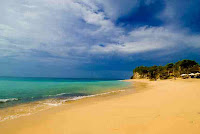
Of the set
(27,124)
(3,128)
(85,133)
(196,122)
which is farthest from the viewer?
(27,124)

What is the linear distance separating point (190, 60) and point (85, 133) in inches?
2734

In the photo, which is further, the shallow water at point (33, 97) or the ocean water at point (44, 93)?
the ocean water at point (44, 93)

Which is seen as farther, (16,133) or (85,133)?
(16,133)

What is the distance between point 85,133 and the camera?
368 cm

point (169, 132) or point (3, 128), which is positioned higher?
point (169, 132)

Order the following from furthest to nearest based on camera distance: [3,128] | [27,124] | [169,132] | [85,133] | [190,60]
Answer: [190,60], [27,124], [3,128], [85,133], [169,132]

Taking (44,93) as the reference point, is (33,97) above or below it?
above

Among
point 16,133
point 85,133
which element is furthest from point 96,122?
point 16,133

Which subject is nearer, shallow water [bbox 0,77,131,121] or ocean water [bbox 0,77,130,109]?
shallow water [bbox 0,77,131,121]

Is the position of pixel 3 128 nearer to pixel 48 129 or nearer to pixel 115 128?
pixel 48 129

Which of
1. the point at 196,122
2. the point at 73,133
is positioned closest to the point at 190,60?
the point at 196,122

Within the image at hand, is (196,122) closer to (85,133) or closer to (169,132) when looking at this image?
(169,132)

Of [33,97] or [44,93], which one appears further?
[44,93]

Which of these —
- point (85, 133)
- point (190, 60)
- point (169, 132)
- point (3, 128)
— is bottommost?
point (3, 128)
